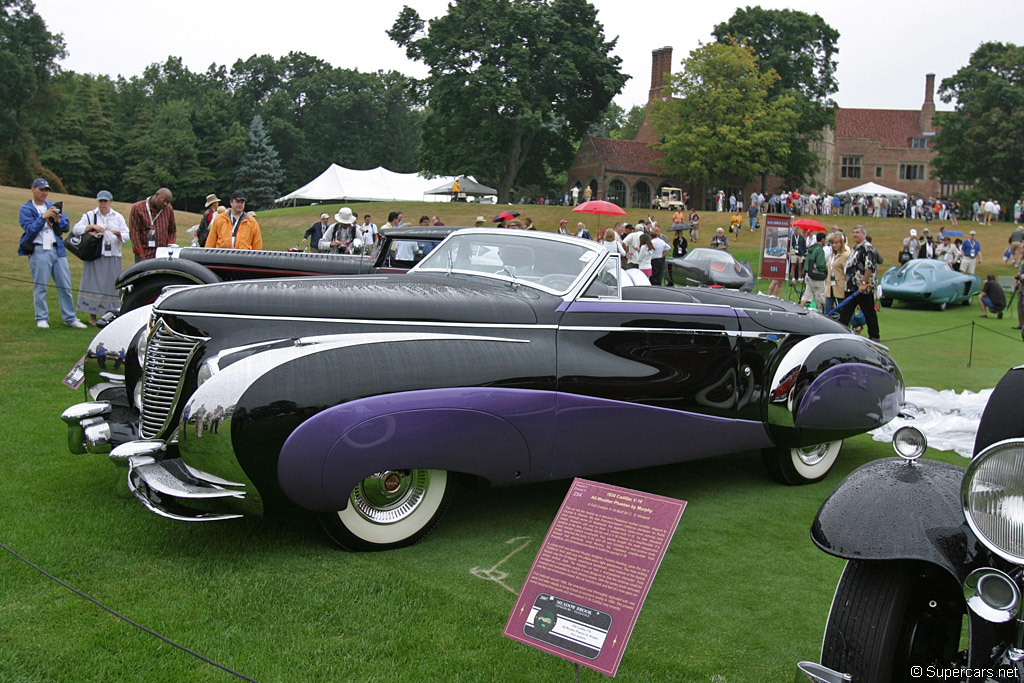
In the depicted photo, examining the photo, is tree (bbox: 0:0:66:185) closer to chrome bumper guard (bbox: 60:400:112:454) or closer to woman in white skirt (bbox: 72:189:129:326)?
woman in white skirt (bbox: 72:189:129:326)

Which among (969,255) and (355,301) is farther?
(969,255)

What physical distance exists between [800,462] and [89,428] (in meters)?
4.71

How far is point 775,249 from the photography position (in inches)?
790

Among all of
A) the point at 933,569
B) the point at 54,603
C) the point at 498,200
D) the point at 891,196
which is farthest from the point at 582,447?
the point at 891,196

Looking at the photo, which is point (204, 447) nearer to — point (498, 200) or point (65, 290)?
point (65, 290)

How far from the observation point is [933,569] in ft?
8.87

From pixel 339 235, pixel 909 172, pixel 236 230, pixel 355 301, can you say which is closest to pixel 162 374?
pixel 355 301

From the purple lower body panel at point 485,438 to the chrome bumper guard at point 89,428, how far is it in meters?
1.43

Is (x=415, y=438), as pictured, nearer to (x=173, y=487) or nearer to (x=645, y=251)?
(x=173, y=487)

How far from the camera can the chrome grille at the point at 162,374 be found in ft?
14.1

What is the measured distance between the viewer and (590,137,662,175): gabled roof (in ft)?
202

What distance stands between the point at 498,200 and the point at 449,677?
50.5m

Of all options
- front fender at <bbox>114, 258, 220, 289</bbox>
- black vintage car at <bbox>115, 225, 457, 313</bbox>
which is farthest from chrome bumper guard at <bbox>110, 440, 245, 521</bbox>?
front fender at <bbox>114, 258, 220, 289</bbox>

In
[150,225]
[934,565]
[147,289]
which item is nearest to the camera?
[934,565]
